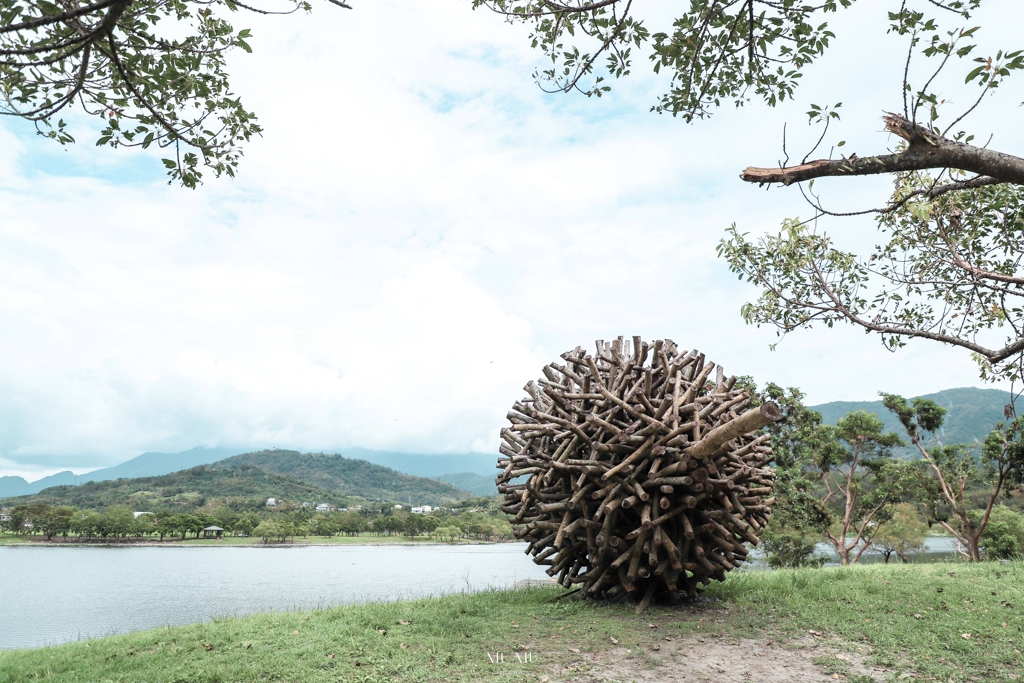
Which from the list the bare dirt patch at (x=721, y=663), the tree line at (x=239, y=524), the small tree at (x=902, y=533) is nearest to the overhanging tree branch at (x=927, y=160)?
the bare dirt patch at (x=721, y=663)

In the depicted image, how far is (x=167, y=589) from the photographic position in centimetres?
3272

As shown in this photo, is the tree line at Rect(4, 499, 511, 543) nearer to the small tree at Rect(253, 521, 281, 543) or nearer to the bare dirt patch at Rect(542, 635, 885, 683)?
the small tree at Rect(253, 521, 281, 543)

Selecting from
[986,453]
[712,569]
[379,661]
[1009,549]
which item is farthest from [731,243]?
[1009,549]

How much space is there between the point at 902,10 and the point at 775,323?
681cm

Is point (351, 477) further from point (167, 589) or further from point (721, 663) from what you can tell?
point (721, 663)

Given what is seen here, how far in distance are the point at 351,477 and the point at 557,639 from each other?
575 ft

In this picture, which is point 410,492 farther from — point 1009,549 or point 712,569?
point 712,569

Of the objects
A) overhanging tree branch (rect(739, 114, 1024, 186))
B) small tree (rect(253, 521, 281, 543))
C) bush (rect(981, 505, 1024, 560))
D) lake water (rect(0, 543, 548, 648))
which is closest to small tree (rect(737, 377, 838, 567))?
bush (rect(981, 505, 1024, 560))

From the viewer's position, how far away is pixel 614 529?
7750 millimetres

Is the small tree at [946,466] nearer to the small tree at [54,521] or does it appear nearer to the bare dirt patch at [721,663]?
the bare dirt patch at [721,663]

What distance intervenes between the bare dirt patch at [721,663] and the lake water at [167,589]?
4.89 metres

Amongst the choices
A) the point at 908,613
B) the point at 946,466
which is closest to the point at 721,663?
the point at 908,613

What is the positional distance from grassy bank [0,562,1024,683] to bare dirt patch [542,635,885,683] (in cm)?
3

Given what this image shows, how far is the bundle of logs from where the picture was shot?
7371 mm
